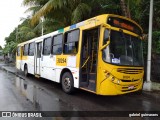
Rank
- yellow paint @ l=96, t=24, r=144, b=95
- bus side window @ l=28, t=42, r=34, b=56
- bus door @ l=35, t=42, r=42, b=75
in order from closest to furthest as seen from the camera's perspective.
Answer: yellow paint @ l=96, t=24, r=144, b=95 → bus door @ l=35, t=42, r=42, b=75 → bus side window @ l=28, t=42, r=34, b=56

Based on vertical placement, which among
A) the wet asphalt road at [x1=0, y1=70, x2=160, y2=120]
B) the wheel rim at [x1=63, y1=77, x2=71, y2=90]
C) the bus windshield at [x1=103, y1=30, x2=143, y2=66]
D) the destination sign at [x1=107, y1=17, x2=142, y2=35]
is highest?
the destination sign at [x1=107, y1=17, x2=142, y2=35]

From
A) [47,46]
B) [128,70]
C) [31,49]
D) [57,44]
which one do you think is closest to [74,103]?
[128,70]

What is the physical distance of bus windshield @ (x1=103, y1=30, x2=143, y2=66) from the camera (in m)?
6.95

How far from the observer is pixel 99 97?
8.40 metres

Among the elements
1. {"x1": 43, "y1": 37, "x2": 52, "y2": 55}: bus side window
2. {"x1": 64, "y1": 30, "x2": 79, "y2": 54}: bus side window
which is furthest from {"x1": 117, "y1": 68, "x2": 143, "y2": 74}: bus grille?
{"x1": 43, "y1": 37, "x2": 52, "y2": 55}: bus side window

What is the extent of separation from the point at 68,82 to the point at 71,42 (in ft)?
5.50

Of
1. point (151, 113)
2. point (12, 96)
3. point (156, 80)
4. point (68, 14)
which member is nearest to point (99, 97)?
point (151, 113)

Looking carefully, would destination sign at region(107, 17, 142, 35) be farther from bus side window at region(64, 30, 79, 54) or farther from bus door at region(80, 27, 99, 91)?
bus side window at region(64, 30, 79, 54)

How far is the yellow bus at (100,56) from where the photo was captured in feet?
22.7

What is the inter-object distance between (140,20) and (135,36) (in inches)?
248

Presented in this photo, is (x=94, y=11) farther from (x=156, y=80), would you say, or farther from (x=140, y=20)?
(x=156, y=80)

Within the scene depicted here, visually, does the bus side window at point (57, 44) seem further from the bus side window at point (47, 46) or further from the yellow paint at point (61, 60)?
the bus side window at point (47, 46)

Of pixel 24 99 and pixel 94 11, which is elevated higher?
pixel 94 11

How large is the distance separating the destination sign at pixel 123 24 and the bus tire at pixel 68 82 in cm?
284
